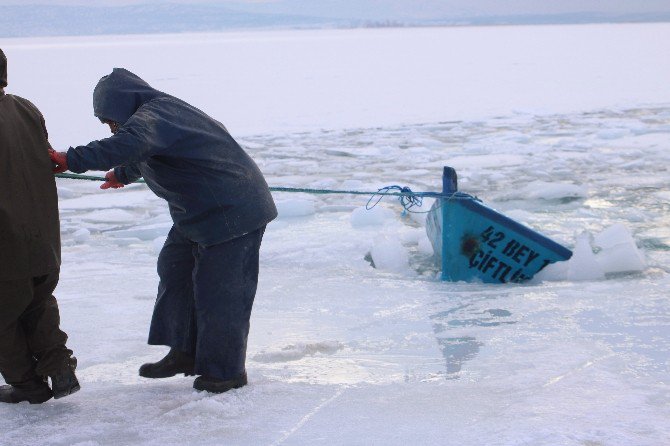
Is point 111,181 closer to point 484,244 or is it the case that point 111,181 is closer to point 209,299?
point 209,299

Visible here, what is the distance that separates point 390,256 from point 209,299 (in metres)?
2.40

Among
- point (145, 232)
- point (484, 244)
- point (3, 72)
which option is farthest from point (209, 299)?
point (145, 232)

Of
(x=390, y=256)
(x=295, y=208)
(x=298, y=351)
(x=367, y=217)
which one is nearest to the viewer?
(x=298, y=351)

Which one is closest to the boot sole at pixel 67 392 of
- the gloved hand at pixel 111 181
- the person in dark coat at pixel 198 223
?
the person in dark coat at pixel 198 223

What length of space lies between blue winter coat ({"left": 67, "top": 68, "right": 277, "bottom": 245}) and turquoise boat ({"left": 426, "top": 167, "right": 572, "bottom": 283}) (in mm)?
1965

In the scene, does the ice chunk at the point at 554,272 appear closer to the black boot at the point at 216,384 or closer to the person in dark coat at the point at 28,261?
the black boot at the point at 216,384

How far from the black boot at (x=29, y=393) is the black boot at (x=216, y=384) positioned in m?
0.48

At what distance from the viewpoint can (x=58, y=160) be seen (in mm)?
2717

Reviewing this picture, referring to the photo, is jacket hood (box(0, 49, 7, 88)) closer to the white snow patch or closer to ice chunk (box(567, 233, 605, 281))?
the white snow patch

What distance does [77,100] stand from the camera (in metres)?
17.9

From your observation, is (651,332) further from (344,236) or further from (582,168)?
(582,168)

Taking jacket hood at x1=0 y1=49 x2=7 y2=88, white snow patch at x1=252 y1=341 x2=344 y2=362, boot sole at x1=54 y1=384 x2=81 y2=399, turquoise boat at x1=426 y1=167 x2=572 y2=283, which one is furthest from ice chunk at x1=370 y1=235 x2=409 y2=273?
jacket hood at x1=0 y1=49 x2=7 y2=88

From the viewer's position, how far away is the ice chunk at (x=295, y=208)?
22.1 feet

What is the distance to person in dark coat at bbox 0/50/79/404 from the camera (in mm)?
2664
